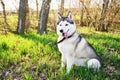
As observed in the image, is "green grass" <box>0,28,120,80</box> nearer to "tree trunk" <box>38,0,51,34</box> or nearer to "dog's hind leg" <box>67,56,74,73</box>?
"dog's hind leg" <box>67,56,74,73</box>

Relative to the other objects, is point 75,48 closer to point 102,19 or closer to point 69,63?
point 69,63

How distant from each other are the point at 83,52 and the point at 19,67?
1.71 m

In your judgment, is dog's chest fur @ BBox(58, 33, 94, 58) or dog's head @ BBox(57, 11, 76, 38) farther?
dog's chest fur @ BBox(58, 33, 94, 58)

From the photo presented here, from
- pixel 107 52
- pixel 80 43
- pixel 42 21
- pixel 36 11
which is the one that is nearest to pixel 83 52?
pixel 80 43

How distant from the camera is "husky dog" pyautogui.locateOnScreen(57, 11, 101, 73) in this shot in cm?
637

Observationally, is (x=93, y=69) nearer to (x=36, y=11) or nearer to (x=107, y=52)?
(x=107, y=52)

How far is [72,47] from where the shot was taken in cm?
662

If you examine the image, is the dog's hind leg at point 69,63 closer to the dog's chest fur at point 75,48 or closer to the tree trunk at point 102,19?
the dog's chest fur at point 75,48

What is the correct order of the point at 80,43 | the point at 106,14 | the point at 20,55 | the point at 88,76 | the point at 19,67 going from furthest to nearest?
1. the point at 106,14
2. the point at 20,55
3. the point at 19,67
4. the point at 80,43
5. the point at 88,76

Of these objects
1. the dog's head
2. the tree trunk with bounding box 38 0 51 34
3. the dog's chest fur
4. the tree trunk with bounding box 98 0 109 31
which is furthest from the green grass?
the tree trunk with bounding box 98 0 109 31

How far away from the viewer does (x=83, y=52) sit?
682 cm

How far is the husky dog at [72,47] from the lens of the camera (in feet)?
20.9

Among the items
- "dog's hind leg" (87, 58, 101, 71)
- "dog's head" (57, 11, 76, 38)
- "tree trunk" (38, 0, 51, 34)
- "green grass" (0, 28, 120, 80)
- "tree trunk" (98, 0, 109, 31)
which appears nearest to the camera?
"dog's head" (57, 11, 76, 38)

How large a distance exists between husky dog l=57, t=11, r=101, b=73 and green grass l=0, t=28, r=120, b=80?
0.19 m
